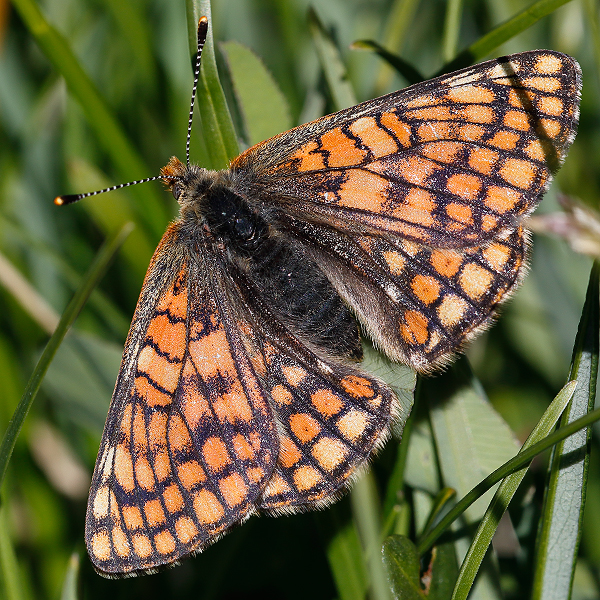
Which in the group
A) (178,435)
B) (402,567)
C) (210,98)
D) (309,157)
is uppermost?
(210,98)

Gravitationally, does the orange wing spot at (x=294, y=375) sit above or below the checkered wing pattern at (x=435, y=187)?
below

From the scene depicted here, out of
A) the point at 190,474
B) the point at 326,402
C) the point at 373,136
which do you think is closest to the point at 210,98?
the point at 373,136

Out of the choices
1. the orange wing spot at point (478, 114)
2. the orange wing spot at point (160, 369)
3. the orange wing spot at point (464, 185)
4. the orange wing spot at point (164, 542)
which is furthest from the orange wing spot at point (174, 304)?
the orange wing spot at point (478, 114)

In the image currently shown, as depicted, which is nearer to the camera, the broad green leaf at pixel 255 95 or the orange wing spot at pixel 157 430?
the orange wing spot at pixel 157 430

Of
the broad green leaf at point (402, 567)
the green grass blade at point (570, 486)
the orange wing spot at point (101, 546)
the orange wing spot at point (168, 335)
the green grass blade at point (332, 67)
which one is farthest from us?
the green grass blade at point (332, 67)

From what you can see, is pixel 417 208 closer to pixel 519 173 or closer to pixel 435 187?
pixel 435 187

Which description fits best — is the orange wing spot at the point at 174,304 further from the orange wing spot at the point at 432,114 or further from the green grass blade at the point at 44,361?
the orange wing spot at the point at 432,114

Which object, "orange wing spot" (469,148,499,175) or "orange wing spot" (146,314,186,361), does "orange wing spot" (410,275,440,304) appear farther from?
"orange wing spot" (146,314,186,361)
